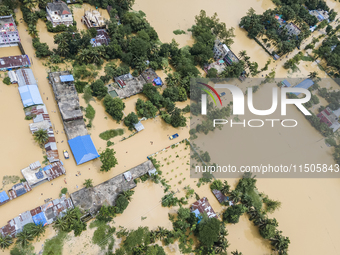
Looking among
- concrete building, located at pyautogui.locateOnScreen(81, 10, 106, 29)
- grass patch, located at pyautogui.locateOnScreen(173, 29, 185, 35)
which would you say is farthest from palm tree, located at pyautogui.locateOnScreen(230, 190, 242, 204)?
concrete building, located at pyautogui.locateOnScreen(81, 10, 106, 29)

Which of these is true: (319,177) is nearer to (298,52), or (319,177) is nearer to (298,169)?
(298,169)

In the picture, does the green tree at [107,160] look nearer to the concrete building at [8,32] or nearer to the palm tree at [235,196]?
the palm tree at [235,196]

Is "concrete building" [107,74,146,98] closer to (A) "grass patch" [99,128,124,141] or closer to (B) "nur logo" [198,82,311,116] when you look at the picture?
(A) "grass patch" [99,128,124,141]

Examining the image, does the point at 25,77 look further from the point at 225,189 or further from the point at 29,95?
the point at 225,189

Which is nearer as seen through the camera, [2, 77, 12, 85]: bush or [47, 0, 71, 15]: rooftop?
[2, 77, 12, 85]: bush

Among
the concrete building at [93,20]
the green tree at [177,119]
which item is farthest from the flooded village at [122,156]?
the green tree at [177,119]

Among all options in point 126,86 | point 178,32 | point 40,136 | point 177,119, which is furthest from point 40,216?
point 178,32
